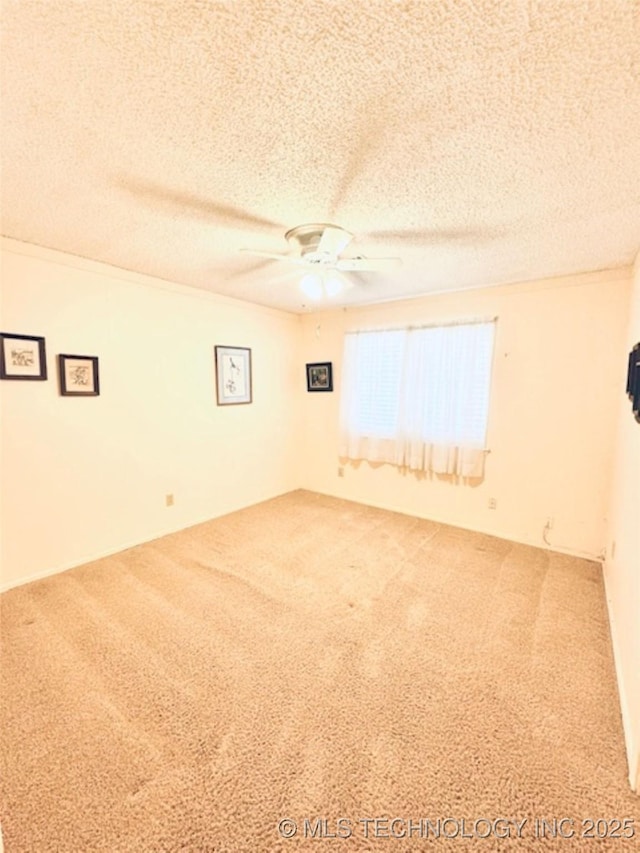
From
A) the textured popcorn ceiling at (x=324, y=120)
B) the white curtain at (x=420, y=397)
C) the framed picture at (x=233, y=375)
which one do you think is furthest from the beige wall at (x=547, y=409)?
the framed picture at (x=233, y=375)

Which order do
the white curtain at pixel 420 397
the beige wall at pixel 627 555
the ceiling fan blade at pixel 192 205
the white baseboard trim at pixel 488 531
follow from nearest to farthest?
the beige wall at pixel 627 555 → the ceiling fan blade at pixel 192 205 → the white baseboard trim at pixel 488 531 → the white curtain at pixel 420 397

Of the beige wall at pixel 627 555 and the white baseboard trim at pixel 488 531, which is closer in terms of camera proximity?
the beige wall at pixel 627 555

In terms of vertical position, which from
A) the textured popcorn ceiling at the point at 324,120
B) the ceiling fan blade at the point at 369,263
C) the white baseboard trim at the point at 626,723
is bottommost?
the white baseboard trim at the point at 626,723

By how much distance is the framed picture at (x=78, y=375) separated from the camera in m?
2.51

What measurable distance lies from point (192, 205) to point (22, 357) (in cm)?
160

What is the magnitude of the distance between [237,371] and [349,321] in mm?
1411

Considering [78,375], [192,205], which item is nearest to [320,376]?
[78,375]

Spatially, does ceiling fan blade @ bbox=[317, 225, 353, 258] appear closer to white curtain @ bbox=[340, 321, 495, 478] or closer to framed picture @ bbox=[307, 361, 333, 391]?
white curtain @ bbox=[340, 321, 495, 478]

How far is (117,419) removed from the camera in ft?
9.32

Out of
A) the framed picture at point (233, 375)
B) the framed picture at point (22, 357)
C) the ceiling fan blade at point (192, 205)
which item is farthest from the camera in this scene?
the framed picture at point (233, 375)

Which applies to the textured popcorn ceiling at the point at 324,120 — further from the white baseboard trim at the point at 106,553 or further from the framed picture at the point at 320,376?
the white baseboard trim at the point at 106,553

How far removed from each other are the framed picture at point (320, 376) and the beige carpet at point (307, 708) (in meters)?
2.29

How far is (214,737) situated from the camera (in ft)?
4.46

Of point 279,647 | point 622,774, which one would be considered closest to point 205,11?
point 279,647
